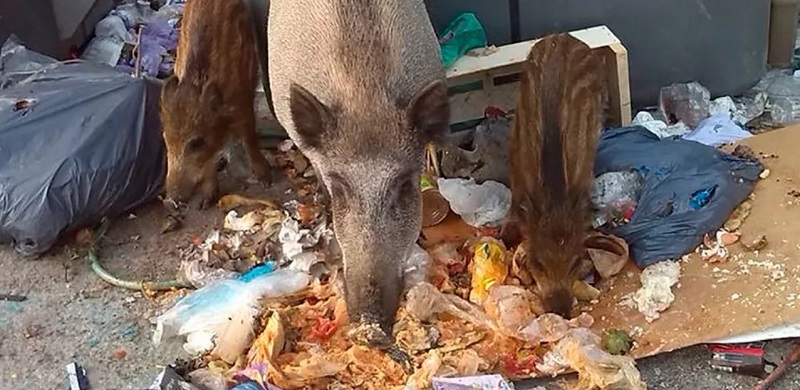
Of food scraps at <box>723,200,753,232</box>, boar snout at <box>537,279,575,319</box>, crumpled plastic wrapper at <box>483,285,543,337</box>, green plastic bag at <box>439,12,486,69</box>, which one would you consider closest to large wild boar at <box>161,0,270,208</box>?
green plastic bag at <box>439,12,486,69</box>

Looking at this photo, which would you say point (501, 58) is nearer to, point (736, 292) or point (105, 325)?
point (736, 292)

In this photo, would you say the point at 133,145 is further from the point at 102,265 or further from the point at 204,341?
the point at 204,341

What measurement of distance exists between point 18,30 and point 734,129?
4.01 metres

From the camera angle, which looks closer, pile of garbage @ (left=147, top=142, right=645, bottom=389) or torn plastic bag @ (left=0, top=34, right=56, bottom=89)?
pile of garbage @ (left=147, top=142, right=645, bottom=389)

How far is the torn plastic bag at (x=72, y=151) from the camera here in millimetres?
5355

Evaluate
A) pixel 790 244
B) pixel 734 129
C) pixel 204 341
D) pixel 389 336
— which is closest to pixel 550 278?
pixel 389 336

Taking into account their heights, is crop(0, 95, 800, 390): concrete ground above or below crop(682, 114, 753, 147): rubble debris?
below

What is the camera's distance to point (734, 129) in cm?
580

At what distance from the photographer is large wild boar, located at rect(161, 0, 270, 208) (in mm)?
5551

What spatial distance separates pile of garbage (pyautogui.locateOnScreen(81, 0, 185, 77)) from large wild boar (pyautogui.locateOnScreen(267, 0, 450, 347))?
229cm

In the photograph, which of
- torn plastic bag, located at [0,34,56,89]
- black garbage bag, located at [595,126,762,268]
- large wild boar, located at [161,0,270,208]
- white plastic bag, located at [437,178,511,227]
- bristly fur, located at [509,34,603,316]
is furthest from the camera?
torn plastic bag, located at [0,34,56,89]

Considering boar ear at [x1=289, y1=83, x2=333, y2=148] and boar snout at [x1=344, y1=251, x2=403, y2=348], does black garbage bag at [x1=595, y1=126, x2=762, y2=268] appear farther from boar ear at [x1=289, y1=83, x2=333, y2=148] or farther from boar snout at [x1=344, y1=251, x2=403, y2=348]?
boar ear at [x1=289, y1=83, x2=333, y2=148]

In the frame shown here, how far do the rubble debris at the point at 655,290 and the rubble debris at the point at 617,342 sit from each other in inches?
6.8

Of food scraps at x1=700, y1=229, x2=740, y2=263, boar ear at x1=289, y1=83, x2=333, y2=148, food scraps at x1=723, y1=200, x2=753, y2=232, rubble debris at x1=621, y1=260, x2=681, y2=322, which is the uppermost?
boar ear at x1=289, y1=83, x2=333, y2=148
